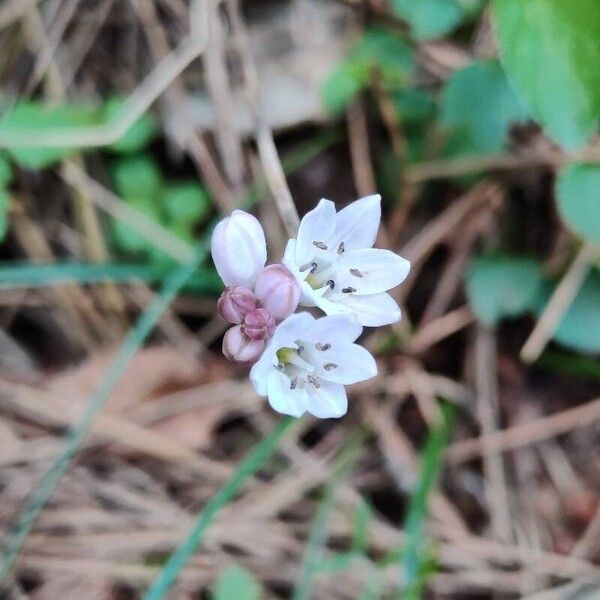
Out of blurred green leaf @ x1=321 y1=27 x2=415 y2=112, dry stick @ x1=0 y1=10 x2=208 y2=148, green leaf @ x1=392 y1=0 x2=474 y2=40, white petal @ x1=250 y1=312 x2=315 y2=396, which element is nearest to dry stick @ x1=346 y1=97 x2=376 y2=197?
blurred green leaf @ x1=321 y1=27 x2=415 y2=112

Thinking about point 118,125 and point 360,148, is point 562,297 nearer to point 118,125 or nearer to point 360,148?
point 360,148

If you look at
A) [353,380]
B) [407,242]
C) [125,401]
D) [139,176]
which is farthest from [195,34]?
[353,380]

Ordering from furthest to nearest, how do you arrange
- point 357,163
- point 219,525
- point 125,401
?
point 357,163 < point 125,401 < point 219,525

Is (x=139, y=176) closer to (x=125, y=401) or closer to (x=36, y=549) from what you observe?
(x=125, y=401)

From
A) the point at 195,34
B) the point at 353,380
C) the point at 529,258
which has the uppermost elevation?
the point at 195,34

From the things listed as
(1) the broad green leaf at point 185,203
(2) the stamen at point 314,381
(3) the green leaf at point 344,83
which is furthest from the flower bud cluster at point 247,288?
(3) the green leaf at point 344,83

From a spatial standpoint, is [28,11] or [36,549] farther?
[28,11]

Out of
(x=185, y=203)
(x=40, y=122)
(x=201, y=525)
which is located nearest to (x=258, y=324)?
(x=201, y=525)
